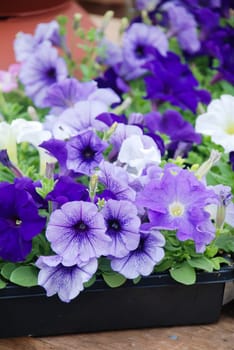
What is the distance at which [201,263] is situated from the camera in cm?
97

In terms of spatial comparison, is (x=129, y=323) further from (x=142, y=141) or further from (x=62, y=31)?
(x=62, y=31)

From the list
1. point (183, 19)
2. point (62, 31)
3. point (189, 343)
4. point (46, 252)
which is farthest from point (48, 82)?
point (189, 343)

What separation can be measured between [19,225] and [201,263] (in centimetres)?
26

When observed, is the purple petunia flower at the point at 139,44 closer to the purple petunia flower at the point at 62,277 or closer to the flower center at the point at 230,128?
the flower center at the point at 230,128

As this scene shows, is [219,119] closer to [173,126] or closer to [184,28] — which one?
[173,126]

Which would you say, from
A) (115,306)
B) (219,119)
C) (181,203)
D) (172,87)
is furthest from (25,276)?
(172,87)

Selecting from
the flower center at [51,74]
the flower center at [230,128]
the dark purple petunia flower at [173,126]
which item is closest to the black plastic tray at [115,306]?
the flower center at [230,128]

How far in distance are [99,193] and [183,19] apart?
0.79 metres

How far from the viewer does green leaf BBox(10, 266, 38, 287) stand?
930 mm

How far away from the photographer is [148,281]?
3.15ft

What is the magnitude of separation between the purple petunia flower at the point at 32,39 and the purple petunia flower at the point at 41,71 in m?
0.04

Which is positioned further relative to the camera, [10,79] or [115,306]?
[10,79]

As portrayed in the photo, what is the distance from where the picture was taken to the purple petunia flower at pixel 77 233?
2.95 ft

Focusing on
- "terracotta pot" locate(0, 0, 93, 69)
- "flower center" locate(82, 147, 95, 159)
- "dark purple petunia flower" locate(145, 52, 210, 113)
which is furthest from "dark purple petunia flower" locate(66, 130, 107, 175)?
"terracotta pot" locate(0, 0, 93, 69)
